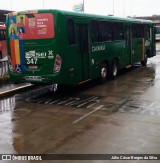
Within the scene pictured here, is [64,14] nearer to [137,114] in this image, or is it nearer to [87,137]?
[137,114]

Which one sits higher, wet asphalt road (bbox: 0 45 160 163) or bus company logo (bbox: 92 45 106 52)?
bus company logo (bbox: 92 45 106 52)

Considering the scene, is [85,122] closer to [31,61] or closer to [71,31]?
[31,61]

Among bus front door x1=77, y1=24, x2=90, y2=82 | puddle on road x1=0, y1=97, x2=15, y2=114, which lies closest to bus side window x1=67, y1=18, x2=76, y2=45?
bus front door x1=77, y1=24, x2=90, y2=82

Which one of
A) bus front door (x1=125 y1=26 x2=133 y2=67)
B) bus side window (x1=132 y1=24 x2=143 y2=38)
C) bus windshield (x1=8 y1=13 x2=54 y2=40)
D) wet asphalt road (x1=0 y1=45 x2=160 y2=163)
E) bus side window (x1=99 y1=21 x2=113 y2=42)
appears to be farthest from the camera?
bus side window (x1=132 y1=24 x2=143 y2=38)

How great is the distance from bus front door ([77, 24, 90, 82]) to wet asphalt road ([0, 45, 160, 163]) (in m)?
0.77

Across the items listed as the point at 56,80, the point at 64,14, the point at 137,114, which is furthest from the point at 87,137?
the point at 64,14

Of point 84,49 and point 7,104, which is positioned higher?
point 84,49

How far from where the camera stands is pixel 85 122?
872cm

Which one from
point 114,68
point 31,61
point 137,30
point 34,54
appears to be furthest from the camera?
point 137,30

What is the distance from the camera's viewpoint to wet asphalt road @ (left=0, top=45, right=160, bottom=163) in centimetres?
695

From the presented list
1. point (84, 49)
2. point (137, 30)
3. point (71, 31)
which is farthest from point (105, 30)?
point (137, 30)

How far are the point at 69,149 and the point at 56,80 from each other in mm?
4904

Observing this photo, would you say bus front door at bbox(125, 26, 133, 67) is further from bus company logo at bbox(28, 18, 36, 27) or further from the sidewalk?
bus company logo at bbox(28, 18, 36, 27)

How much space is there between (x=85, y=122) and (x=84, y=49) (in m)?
4.79
